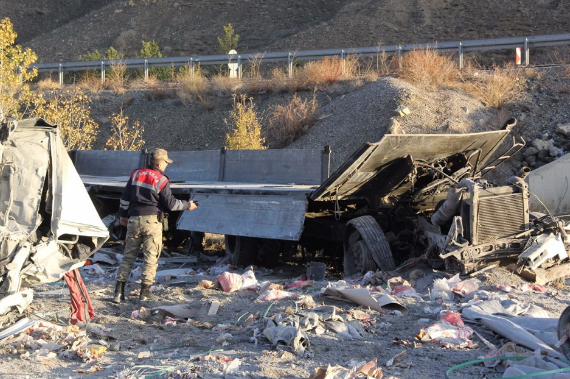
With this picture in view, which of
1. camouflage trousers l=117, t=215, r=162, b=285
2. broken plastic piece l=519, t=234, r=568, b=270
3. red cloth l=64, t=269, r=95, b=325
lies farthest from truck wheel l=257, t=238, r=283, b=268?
red cloth l=64, t=269, r=95, b=325

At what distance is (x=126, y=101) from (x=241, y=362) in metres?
22.9

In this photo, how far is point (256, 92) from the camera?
25859 millimetres

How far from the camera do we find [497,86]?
Result: 67.3ft

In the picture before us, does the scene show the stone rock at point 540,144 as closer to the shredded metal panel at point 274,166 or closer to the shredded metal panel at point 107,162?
the shredded metal panel at point 274,166

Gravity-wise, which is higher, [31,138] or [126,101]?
[126,101]

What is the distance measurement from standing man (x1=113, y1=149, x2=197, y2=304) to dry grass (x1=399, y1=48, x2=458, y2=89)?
1377cm

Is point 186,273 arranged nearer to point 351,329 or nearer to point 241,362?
point 351,329

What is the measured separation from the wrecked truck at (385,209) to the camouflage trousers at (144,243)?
2.33 metres

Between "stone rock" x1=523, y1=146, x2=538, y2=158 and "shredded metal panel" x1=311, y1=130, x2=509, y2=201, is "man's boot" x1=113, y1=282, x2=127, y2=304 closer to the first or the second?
"shredded metal panel" x1=311, y1=130, x2=509, y2=201

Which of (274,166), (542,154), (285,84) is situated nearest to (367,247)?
A: (274,166)

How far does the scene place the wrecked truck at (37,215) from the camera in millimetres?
6262

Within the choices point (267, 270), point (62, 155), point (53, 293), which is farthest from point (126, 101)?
point (62, 155)

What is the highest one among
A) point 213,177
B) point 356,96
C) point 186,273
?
point 356,96

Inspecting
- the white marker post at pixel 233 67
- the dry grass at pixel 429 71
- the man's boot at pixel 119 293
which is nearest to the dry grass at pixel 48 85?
the white marker post at pixel 233 67
